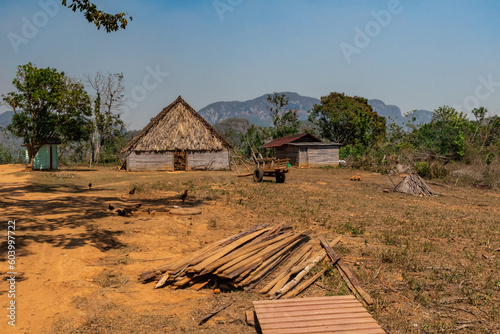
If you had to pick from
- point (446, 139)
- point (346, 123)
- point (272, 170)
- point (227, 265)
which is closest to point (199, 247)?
point (227, 265)

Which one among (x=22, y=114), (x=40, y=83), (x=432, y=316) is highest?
(x=40, y=83)

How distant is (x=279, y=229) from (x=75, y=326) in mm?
4610

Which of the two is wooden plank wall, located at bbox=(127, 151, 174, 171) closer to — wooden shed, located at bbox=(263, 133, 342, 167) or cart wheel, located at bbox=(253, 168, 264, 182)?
cart wheel, located at bbox=(253, 168, 264, 182)

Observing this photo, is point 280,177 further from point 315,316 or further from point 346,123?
point 346,123

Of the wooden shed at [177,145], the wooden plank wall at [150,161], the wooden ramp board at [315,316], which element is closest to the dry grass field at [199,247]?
the wooden ramp board at [315,316]

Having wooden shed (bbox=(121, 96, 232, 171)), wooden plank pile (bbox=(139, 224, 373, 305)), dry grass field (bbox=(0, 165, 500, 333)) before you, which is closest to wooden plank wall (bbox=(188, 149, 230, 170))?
wooden shed (bbox=(121, 96, 232, 171))

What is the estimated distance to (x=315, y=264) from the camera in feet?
21.5

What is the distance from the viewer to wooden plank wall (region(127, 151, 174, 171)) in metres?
29.1

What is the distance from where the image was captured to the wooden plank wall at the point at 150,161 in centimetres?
2909

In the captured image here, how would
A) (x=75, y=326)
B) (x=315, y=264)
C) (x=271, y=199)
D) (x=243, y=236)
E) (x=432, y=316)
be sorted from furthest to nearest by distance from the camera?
(x=271, y=199), (x=243, y=236), (x=315, y=264), (x=432, y=316), (x=75, y=326)

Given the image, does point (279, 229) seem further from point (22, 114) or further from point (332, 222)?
point (22, 114)

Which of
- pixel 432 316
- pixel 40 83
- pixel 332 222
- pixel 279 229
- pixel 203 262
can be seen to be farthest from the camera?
pixel 40 83

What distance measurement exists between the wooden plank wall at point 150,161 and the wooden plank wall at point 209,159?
170 cm

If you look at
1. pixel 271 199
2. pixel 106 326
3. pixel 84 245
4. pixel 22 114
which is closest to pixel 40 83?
pixel 22 114
